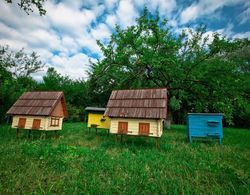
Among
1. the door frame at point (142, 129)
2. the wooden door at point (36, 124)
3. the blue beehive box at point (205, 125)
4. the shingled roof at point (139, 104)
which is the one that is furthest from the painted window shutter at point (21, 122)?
the blue beehive box at point (205, 125)

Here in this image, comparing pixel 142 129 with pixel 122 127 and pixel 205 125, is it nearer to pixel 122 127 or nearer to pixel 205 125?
pixel 122 127

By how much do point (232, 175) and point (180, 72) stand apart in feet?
44.6

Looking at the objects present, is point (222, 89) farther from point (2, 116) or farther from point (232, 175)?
point (2, 116)

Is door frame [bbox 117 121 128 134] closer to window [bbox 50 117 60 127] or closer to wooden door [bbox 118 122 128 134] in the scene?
wooden door [bbox 118 122 128 134]

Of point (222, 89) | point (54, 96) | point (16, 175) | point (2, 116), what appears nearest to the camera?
point (16, 175)

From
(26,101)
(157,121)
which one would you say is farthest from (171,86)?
(26,101)

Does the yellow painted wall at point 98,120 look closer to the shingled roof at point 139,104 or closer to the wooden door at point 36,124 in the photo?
the shingled roof at point 139,104

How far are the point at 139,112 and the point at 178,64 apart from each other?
30.7 feet

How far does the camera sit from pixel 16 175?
4.90 m

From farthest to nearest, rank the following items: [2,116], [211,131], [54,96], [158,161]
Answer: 1. [2,116]
2. [54,96]
3. [211,131]
4. [158,161]

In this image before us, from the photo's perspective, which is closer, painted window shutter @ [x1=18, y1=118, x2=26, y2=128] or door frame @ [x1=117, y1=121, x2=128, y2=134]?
door frame @ [x1=117, y1=121, x2=128, y2=134]

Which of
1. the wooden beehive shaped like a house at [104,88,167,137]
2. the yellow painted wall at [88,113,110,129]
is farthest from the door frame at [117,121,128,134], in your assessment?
the yellow painted wall at [88,113,110,129]

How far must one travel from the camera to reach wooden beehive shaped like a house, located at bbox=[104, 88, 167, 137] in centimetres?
943

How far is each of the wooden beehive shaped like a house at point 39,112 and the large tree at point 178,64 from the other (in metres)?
6.78
